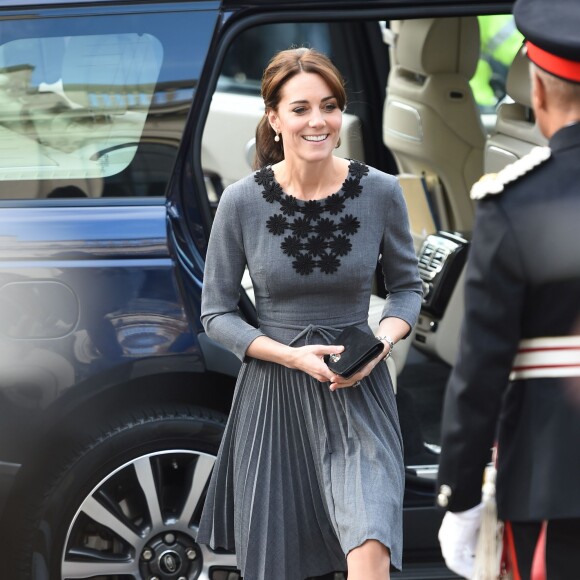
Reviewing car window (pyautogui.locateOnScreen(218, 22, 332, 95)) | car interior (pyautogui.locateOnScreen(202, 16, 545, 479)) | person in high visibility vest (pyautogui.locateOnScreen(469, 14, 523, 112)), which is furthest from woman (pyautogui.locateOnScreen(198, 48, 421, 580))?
person in high visibility vest (pyautogui.locateOnScreen(469, 14, 523, 112))

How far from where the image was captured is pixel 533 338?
215cm

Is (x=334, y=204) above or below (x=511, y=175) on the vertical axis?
above

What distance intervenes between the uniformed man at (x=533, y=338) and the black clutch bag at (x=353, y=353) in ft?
2.20

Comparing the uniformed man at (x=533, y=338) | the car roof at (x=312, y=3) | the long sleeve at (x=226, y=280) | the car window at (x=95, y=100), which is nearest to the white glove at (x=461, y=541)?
the uniformed man at (x=533, y=338)

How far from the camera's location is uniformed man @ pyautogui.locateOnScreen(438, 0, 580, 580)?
2.10m

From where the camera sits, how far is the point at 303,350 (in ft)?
9.68

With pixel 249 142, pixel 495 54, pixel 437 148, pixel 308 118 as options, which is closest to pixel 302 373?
pixel 308 118

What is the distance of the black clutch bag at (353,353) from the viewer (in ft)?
9.45

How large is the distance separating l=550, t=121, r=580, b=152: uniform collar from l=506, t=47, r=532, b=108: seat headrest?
2.32 metres

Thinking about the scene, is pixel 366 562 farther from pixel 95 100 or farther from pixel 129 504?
pixel 95 100

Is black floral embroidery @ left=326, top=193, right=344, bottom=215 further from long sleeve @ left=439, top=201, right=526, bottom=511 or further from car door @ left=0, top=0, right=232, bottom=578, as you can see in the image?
long sleeve @ left=439, top=201, right=526, bottom=511

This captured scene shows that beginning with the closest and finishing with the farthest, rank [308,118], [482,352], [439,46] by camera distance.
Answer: [482,352] < [308,118] < [439,46]

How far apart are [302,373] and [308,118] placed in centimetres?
56

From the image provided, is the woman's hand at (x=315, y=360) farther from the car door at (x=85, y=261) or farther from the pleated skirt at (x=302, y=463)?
the car door at (x=85, y=261)
